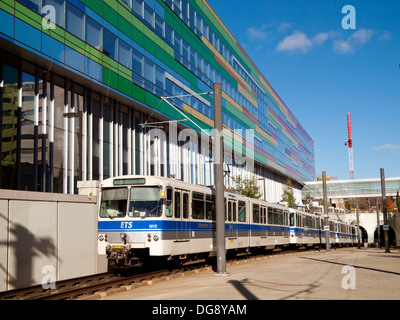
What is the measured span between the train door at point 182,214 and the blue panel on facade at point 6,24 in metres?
9.68

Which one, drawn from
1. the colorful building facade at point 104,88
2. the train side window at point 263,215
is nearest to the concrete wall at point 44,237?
the colorful building facade at point 104,88

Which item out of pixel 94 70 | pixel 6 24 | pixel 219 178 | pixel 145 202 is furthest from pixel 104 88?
pixel 145 202

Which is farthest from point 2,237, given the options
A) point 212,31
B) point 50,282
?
point 212,31

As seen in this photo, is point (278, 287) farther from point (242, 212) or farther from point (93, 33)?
point (93, 33)

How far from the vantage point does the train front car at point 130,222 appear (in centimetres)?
1527

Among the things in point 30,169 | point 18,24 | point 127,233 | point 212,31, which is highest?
point 212,31

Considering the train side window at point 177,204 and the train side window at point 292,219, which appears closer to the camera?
the train side window at point 177,204

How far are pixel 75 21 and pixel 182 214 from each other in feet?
40.5

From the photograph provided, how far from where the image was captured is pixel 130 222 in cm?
1552

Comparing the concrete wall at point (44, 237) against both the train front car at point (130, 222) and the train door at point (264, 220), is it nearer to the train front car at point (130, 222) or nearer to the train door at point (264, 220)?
the train front car at point (130, 222)

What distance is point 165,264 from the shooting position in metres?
18.0

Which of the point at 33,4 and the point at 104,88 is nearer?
the point at 33,4

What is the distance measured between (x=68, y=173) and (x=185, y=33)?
17.7 meters
